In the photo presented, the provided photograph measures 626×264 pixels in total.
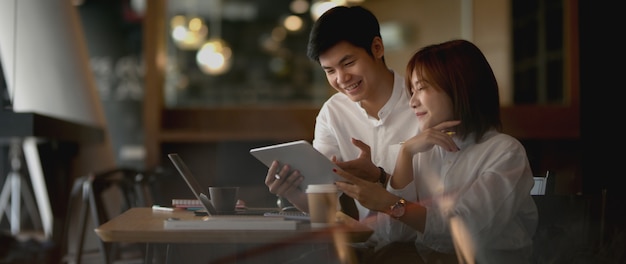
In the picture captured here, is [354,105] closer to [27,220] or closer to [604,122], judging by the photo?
[604,122]

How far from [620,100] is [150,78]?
410 centimetres

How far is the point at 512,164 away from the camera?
6.31 feet

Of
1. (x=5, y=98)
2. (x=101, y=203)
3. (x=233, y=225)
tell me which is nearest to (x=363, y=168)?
(x=233, y=225)

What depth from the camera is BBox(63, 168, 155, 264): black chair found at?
152 inches

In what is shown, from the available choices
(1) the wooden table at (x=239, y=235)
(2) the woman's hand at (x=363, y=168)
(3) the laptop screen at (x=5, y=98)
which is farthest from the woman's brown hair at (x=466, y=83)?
(3) the laptop screen at (x=5, y=98)

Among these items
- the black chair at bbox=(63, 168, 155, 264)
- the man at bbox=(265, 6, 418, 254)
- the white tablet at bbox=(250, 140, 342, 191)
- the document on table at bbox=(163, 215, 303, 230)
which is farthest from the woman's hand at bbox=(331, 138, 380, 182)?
the black chair at bbox=(63, 168, 155, 264)

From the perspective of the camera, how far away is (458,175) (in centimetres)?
203

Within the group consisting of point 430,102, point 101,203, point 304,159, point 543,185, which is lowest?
point 101,203

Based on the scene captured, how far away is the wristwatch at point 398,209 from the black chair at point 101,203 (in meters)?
1.81

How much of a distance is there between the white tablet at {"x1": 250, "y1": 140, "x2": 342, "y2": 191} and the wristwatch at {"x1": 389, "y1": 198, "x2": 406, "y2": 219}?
142 mm

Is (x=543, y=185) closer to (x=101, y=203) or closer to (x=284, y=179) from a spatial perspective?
(x=284, y=179)

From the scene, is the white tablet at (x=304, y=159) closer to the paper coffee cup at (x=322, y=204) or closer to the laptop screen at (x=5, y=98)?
the paper coffee cup at (x=322, y=204)

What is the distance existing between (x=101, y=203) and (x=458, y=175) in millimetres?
2265

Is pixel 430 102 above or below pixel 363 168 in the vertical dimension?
above
